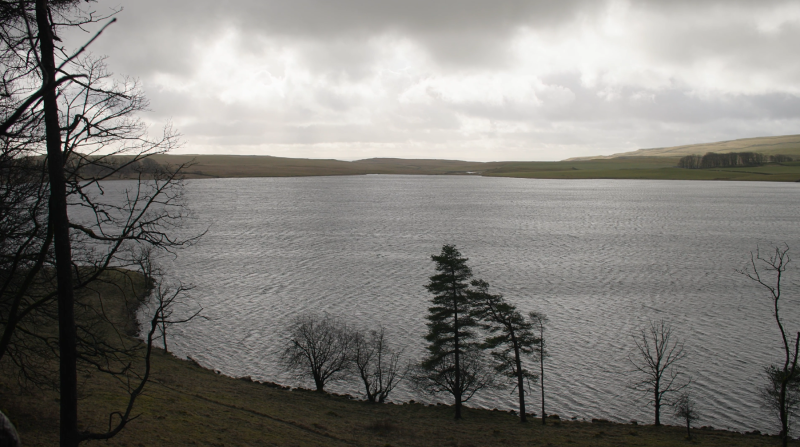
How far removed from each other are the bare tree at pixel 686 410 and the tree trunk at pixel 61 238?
2862cm

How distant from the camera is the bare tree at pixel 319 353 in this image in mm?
34281

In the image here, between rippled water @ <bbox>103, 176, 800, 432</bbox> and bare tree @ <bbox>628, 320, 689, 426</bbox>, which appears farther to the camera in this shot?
rippled water @ <bbox>103, 176, 800, 432</bbox>

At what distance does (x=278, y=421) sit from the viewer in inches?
1000

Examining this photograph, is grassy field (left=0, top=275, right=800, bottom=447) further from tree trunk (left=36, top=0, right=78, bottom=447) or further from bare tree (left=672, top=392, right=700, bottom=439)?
tree trunk (left=36, top=0, right=78, bottom=447)

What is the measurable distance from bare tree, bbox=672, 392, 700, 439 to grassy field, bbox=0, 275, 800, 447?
0.57m

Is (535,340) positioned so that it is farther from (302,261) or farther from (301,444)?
(302,261)

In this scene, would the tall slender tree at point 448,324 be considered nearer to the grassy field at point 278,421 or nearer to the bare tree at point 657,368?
the grassy field at point 278,421

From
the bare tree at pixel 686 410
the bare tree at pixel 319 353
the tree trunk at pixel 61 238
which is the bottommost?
the bare tree at pixel 686 410

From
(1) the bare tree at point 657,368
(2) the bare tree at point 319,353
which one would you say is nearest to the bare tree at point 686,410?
(1) the bare tree at point 657,368

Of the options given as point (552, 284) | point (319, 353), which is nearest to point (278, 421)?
point (319, 353)

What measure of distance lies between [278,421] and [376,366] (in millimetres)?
12702

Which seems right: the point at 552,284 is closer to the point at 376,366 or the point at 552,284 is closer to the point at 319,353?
the point at 376,366

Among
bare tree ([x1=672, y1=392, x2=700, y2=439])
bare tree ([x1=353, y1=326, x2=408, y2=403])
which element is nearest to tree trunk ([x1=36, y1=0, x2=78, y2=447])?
bare tree ([x1=353, y1=326, x2=408, y2=403])

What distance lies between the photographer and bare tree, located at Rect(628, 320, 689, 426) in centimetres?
3092
